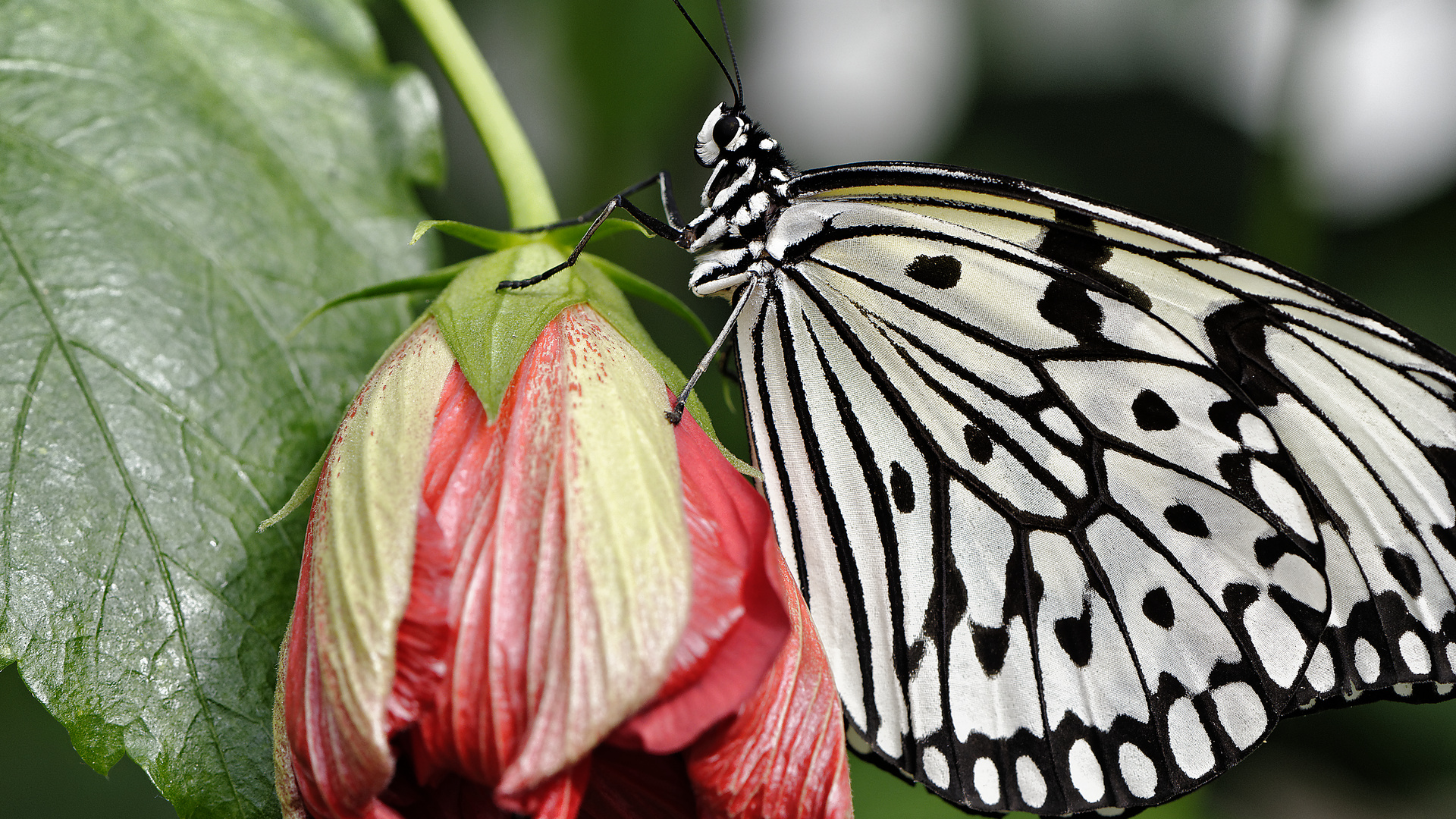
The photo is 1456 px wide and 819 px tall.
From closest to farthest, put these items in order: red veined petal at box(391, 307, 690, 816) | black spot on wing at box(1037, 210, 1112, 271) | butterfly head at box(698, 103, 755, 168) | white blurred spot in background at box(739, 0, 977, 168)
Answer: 1. red veined petal at box(391, 307, 690, 816)
2. black spot on wing at box(1037, 210, 1112, 271)
3. butterfly head at box(698, 103, 755, 168)
4. white blurred spot in background at box(739, 0, 977, 168)

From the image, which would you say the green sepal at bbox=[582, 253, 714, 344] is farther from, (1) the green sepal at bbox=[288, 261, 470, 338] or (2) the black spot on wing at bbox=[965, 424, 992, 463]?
(2) the black spot on wing at bbox=[965, 424, 992, 463]

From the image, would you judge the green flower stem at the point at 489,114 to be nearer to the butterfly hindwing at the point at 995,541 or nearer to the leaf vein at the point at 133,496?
the butterfly hindwing at the point at 995,541

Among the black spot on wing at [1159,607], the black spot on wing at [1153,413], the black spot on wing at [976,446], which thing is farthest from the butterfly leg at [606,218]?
the black spot on wing at [1159,607]

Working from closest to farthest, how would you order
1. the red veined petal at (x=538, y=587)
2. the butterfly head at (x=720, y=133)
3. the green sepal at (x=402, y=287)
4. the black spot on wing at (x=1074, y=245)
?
the red veined petal at (x=538, y=587) < the green sepal at (x=402, y=287) < the black spot on wing at (x=1074, y=245) < the butterfly head at (x=720, y=133)

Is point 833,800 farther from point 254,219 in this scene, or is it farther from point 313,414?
point 254,219

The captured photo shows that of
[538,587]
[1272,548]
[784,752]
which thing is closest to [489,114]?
[538,587]

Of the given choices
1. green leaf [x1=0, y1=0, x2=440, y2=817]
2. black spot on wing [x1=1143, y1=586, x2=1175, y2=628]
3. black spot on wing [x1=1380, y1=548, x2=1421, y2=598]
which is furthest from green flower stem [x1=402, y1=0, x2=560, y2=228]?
black spot on wing [x1=1380, y1=548, x2=1421, y2=598]
